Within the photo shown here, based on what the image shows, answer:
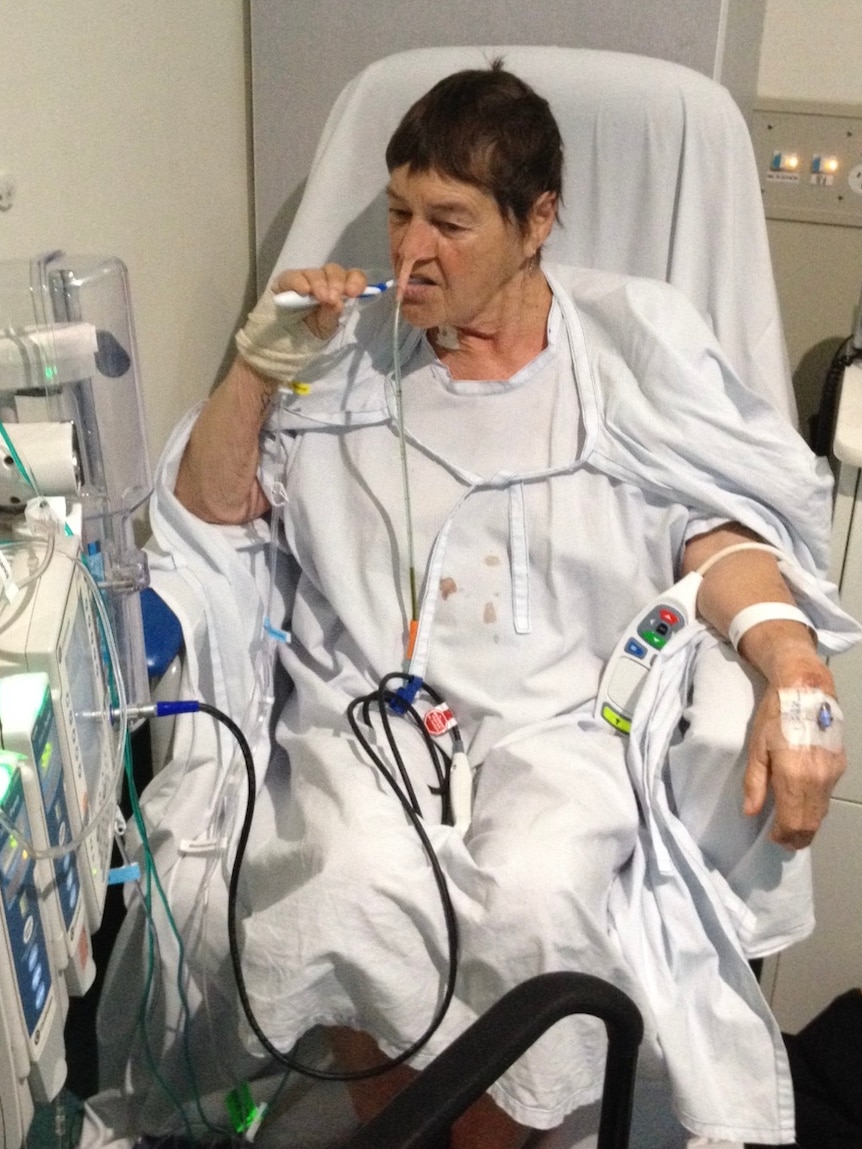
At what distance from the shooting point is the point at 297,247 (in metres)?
1.49

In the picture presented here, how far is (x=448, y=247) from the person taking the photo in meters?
1.27

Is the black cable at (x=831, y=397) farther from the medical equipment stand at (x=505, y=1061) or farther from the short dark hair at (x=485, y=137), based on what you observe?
the medical equipment stand at (x=505, y=1061)

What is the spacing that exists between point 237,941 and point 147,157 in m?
0.95

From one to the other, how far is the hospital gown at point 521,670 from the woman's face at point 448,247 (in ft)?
0.29

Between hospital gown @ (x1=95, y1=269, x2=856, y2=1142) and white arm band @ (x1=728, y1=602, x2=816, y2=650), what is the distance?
66 millimetres

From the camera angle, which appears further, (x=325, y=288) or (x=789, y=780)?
(x=325, y=288)

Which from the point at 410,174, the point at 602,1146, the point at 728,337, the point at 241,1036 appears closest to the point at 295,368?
the point at 410,174

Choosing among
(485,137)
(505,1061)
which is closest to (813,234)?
(485,137)

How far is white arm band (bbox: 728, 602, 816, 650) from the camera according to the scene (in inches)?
46.5

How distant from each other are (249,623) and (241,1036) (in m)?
0.48

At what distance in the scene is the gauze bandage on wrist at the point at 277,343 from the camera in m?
1.30

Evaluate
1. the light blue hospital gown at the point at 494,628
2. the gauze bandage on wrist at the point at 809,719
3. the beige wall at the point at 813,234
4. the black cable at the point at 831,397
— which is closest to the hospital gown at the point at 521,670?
the light blue hospital gown at the point at 494,628

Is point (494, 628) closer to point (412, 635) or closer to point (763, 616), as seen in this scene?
point (412, 635)

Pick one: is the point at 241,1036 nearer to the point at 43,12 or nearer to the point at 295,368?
the point at 295,368
